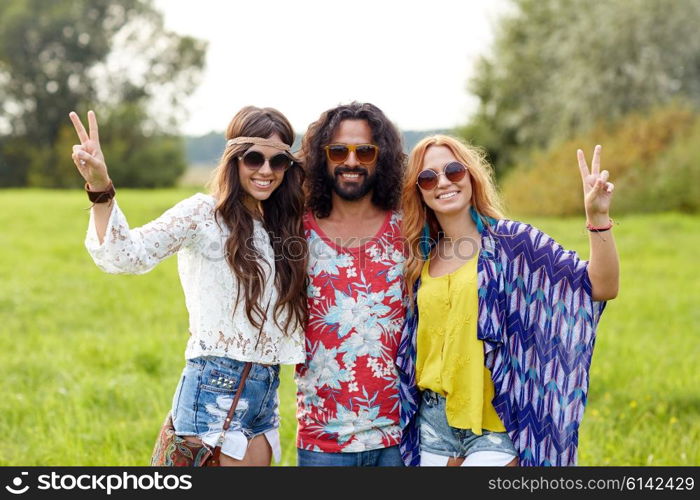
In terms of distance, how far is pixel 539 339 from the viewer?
348 centimetres

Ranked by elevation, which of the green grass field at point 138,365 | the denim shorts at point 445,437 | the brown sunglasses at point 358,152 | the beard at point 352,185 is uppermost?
the brown sunglasses at point 358,152

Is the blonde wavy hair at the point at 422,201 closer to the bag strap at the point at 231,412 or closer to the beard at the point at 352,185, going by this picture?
the beard at the point at 352,185

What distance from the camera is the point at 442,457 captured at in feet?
11.5

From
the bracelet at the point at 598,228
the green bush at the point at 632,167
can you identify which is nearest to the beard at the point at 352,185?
the bracelet at the point at 598,228

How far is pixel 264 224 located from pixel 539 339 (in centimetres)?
138

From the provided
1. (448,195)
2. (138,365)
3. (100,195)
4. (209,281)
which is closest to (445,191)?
(448,195)

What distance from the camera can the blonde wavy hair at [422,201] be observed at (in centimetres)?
368

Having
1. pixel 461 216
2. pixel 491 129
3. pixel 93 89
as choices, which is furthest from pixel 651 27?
pixel 93 89

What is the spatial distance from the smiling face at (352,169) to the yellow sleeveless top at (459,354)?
710mm

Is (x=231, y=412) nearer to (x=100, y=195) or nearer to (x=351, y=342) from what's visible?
(x=351, y=342)

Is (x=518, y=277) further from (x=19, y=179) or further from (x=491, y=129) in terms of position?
(x=19, y=179)

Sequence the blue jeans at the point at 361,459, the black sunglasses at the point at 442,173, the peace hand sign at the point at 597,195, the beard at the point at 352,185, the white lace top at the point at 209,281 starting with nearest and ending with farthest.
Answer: the peace hand sign at the point at 597,195
the white lace top at the point at 209,281
the black sunglasses at the point at 442,173
the blue jeans at the point at 361,459
the beard at the point at 352,185

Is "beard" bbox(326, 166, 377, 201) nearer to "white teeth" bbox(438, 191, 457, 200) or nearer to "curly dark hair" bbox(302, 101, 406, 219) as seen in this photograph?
"curly dark hair" bbox(302, 101, 406, 219)

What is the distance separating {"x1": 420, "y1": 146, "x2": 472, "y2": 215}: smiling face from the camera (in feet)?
11.8
